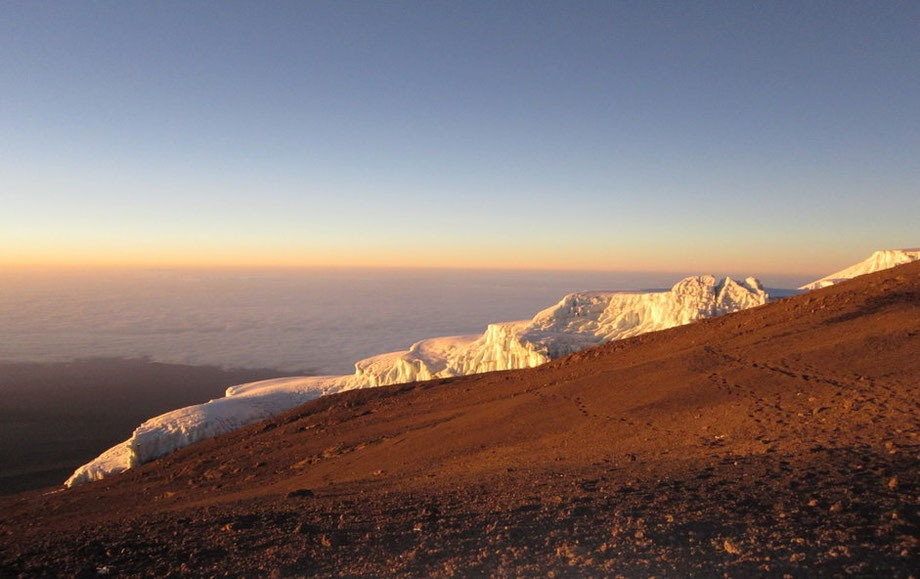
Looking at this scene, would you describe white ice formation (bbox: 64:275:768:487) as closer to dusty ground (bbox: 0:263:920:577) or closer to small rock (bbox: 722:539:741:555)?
dusty ground (bbox: 0:263:920:577)

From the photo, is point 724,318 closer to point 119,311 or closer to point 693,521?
point 693,521

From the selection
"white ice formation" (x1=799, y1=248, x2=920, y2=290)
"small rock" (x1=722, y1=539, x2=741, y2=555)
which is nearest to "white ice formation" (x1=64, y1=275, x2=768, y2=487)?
"white ice formation" (x1=799, y1=248, x2=920, y2=290)

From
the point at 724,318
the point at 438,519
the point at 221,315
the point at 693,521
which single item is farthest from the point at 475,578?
the point at 221,315

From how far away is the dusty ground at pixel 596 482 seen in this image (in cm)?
442

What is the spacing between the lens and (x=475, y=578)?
13.2 ft

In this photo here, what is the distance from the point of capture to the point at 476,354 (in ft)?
113

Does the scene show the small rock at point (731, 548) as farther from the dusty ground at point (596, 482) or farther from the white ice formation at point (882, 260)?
the white ice formation at point (882, 260)

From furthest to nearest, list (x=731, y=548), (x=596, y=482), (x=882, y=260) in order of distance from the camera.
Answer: (x=882, y=260) < (x=596, y=482) < (x=731, y=548)

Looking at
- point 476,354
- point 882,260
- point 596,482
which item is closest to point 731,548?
point 596,482

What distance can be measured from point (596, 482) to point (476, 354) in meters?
27.9

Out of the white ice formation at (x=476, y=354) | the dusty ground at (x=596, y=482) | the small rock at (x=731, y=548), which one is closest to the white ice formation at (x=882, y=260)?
the white ice formation at (x=476, y=354)

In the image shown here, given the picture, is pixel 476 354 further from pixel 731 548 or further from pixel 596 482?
pixel 731 548

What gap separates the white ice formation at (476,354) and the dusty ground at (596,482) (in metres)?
8.77

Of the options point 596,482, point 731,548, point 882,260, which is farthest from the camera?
point 882,260
